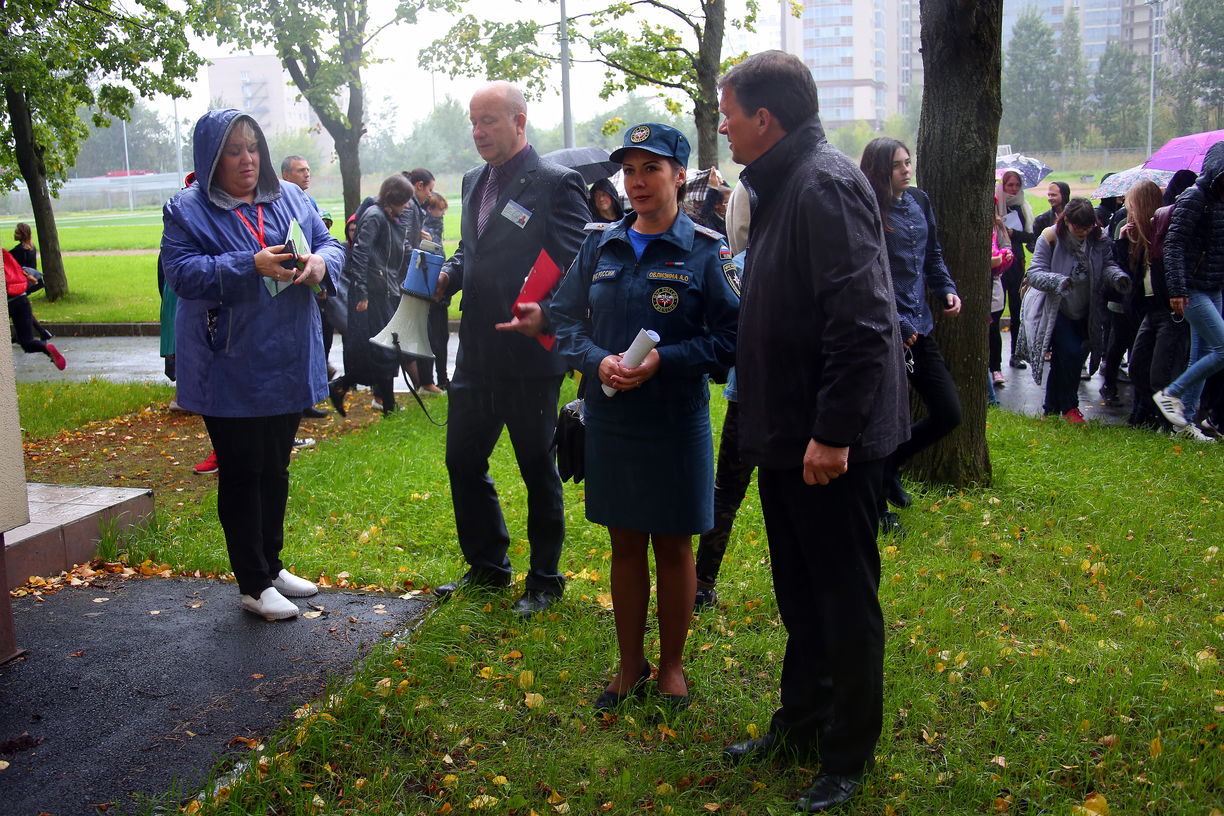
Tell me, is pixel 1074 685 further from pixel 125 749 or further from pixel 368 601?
pixel 125 749

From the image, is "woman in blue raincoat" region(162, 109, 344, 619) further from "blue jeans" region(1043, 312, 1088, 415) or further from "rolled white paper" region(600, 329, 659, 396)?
"blue jeans" region(1043, 312, 1088, 415)

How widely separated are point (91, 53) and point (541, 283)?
551 inches

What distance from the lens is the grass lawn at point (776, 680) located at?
10.5 feet

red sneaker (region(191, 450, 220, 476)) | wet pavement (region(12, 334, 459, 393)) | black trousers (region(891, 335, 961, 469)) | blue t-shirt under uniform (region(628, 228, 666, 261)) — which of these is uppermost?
blue t-shirt under uniform (region(628, 228, 666, 261))

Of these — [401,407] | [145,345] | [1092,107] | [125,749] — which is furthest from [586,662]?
[1092,107]

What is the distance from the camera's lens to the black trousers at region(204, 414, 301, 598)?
4.41 m

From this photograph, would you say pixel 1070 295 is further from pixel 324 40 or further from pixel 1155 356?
pixel 324 40

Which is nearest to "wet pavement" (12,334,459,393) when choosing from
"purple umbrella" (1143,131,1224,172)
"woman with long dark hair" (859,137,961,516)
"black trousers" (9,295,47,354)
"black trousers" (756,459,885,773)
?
"black trousers" (9,295,47,354)

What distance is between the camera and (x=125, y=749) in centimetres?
340

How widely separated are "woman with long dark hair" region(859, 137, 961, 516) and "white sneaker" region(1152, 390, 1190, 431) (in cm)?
375

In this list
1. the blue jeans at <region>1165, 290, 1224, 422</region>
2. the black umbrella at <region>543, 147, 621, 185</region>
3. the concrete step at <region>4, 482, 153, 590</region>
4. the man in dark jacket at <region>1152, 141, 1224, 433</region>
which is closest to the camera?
the concrete step at <region>4, 482, 153, 590</region>

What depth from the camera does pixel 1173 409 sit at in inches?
319

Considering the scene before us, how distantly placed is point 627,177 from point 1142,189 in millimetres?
6478

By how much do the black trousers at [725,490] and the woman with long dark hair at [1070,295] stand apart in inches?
217
